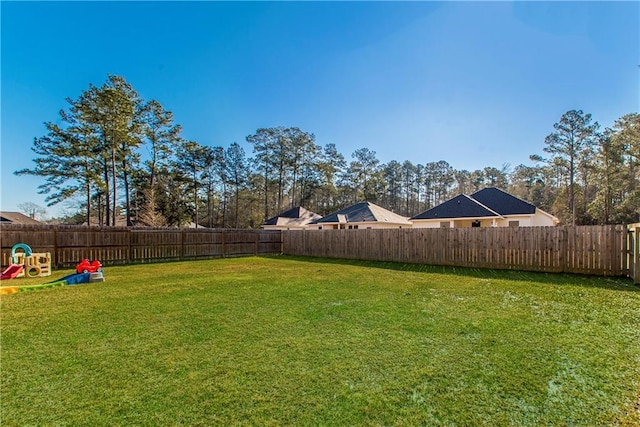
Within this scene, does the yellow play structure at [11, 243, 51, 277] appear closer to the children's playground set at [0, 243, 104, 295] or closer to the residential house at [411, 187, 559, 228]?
the children's playground set at [0, 243, 104, 295]

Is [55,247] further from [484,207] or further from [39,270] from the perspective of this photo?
[484,207]

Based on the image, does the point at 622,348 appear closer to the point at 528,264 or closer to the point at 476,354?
the point at 476,354

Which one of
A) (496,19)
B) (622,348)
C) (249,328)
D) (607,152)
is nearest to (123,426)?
(249,328)

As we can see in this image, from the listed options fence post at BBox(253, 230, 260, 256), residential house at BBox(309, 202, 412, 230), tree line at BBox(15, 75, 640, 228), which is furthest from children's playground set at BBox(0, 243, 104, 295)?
residential house at BBox(309, 202, 412, 230)

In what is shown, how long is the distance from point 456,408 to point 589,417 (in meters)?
0.80

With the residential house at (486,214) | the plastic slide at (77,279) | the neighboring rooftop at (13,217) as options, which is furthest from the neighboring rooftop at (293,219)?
the neighboring rooftop at (13,217)

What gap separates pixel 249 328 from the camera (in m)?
3.43

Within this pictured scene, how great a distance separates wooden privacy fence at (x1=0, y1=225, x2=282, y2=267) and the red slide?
194cm

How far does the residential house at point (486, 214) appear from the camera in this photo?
55.1 ft

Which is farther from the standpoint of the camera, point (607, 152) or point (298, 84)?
point (607, 152)

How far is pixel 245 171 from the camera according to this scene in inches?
1240

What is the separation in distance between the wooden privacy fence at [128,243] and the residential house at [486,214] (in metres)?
10.8

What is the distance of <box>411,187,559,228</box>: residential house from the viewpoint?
1680 cm

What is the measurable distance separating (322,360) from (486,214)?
1681cm
